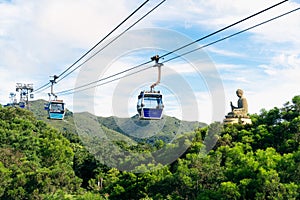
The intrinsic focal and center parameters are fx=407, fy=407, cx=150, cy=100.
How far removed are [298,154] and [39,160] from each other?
23399mm

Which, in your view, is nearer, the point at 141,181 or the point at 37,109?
the point at 141,181

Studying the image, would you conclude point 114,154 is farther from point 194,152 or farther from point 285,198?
point 285,198

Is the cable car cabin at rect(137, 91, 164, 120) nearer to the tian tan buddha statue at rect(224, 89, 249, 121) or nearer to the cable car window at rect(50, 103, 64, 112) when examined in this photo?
the cable car window at rect(50, 103, 64, 112)

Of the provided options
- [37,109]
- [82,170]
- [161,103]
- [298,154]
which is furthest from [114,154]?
[37,109]

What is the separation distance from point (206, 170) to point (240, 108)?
737cm

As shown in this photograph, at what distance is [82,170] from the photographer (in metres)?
39.2

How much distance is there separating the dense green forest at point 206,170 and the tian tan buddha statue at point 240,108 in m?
0.92

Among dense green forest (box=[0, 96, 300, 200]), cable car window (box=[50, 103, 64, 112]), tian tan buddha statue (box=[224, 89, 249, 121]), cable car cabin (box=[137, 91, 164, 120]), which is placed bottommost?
dense green forest (box=[0, 96, 300, 200])

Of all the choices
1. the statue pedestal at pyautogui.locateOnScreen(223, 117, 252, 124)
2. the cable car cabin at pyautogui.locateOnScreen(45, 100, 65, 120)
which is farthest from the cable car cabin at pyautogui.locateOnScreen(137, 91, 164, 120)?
the statue pedestal at pyautogui.locateOnScreen(223, 117, 252, 124)

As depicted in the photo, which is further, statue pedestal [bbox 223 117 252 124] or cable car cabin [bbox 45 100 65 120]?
statue pedestal [bbox 223 117 252 124]

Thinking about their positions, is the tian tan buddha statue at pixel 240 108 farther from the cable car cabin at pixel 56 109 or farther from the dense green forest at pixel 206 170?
the cable car cabin at pixel 56 109

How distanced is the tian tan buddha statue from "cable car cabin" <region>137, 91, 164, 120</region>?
15.7 m

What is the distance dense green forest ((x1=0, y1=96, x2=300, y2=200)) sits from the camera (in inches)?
690

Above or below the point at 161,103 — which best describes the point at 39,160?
below
